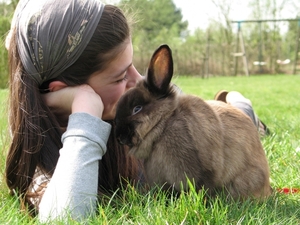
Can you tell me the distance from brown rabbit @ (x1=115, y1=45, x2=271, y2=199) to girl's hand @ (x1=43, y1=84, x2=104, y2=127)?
252mm

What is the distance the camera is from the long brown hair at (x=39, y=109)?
2379 mm

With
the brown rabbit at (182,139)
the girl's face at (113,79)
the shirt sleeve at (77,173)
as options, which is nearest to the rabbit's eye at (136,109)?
the brown rabbit at (182,139)

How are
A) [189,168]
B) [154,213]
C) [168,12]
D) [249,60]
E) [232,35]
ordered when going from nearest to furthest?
[154,213] < [189,168] < [249,60] < [232,35] < [168,12]

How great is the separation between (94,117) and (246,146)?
0.74 metres

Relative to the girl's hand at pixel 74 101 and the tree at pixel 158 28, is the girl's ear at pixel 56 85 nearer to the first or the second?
the girl's hand at pixel 74 101

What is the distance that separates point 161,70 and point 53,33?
1.91 feet

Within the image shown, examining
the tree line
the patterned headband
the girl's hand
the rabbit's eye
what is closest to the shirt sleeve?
the girl's hand

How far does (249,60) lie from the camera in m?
22.5

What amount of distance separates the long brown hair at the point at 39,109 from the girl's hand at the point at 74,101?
5 centimetres

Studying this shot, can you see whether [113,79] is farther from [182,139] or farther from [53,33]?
[182,139]

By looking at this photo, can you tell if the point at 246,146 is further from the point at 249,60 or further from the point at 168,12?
the point at 168,12

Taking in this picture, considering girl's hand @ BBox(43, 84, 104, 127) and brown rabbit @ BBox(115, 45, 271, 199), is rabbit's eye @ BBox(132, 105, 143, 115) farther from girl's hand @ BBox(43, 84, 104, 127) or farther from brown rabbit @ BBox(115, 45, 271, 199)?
girl's hand @ BBox(43, 84, 104, 127)

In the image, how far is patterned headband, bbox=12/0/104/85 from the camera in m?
2.29

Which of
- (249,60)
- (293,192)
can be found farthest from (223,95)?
(249,60)
